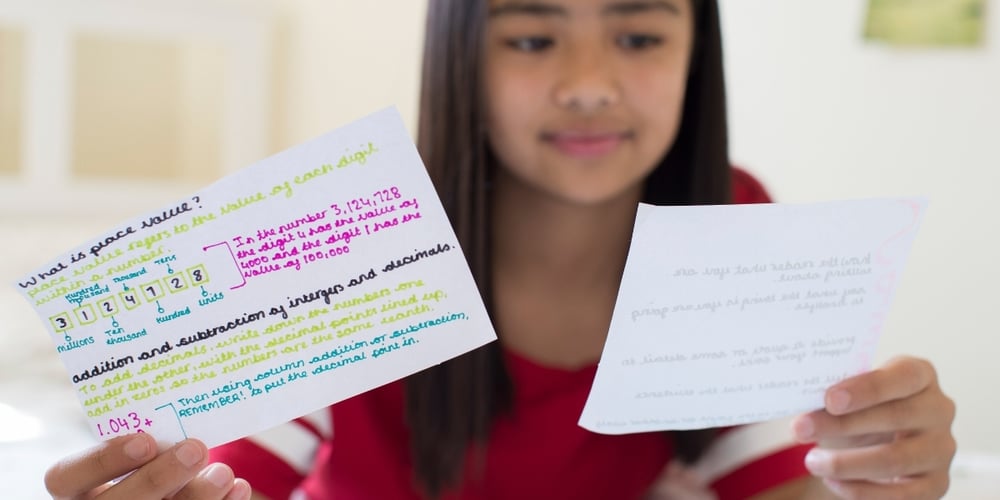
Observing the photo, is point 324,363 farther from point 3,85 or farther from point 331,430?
point 3,85

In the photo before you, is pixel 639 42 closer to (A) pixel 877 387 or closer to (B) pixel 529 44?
(B) pixel 529 44

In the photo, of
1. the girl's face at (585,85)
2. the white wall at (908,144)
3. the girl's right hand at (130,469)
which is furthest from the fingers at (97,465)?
the white wall at (908,144)

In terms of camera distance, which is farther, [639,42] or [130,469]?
[639,42]

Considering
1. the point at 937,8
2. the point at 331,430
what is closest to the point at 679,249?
the point at 331,430

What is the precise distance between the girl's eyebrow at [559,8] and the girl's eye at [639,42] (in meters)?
0.02

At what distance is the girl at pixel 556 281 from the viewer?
73cm

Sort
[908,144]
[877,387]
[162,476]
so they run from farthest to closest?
[908,144] → [877,387] → [162,476]

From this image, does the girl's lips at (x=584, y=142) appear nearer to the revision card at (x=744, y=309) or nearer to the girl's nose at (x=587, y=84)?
the girl's nose at (x=587, y=84)

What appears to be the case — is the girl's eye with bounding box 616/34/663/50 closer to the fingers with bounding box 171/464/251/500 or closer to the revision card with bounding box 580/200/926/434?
the revision card with bounding box 580/200/926/434

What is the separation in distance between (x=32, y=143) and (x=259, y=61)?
0.50 meters

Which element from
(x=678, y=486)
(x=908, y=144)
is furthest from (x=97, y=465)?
(x=908, y=144)

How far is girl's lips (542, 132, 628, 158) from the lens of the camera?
757 mm

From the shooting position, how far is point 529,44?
0.76 metres

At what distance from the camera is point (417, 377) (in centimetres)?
81
